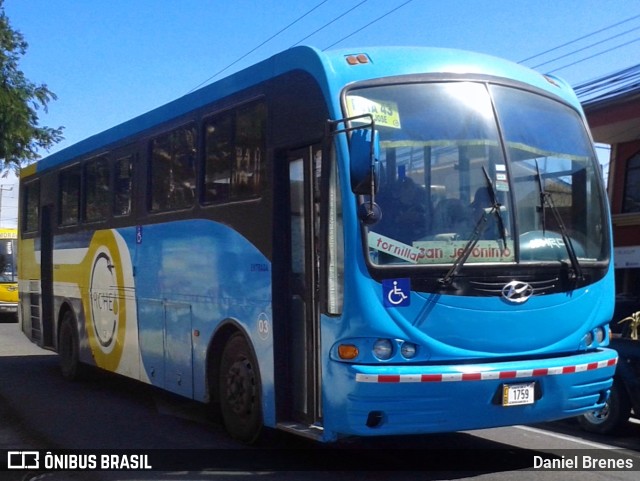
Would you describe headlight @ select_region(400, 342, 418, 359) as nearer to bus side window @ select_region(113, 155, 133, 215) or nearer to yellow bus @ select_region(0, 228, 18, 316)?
bus side window @ select_region(113, 155, 133, 215)

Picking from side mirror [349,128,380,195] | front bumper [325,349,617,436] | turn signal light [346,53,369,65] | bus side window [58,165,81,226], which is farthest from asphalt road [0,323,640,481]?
turn signal light [346,53,369,65]

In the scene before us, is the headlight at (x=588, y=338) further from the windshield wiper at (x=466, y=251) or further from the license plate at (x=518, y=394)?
the windshield wiper at (x=466, y=251)

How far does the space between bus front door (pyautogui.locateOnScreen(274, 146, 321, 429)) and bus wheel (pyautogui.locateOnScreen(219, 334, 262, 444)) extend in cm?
44

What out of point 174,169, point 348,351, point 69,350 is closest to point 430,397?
point 348,351

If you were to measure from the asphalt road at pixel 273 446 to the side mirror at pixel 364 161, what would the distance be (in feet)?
7.84

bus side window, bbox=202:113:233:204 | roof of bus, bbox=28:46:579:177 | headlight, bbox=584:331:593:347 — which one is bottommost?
headlight, bbox=584:331:593:347

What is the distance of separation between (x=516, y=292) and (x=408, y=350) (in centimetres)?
97

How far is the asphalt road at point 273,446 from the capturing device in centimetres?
701

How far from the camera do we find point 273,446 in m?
7.92

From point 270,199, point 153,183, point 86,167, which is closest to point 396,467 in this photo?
point 270,199

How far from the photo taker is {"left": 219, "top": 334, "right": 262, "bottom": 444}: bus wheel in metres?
7.64

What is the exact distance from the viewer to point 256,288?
7.51 meters

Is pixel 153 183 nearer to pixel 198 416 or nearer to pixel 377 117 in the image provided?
pixel 198 416

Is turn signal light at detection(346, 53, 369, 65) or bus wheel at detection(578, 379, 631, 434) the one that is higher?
turn signal light at detection(346, 53, 369, 65)
